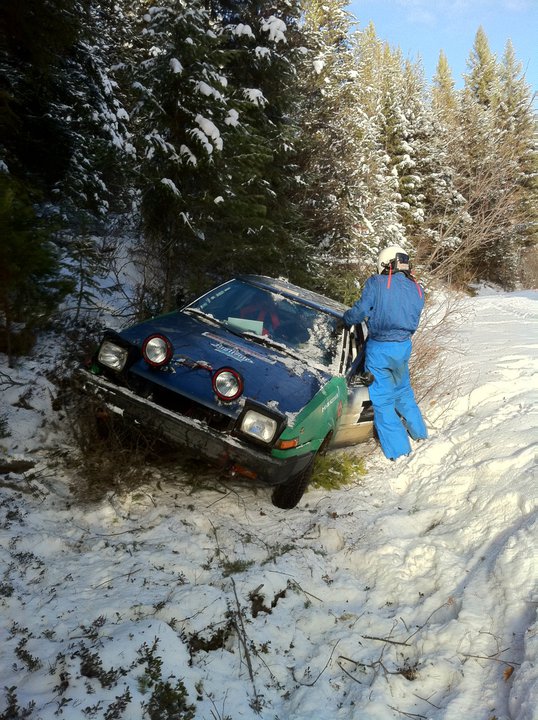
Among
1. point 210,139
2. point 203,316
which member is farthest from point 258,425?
point 210,139

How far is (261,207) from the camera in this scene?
26.9ft

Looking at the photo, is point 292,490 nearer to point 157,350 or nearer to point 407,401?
point 157,350

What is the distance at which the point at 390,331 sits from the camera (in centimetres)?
492

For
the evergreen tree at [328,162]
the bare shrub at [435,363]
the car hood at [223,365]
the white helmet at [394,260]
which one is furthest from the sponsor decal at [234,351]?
the evergreen tree at [328,162]

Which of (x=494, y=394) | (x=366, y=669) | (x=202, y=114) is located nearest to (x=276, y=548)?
(x=366, y=669)

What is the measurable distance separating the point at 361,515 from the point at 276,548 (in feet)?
3.22

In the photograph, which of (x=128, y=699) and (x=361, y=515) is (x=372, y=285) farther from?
(x=128, y=699)

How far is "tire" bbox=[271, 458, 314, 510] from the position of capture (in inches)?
159

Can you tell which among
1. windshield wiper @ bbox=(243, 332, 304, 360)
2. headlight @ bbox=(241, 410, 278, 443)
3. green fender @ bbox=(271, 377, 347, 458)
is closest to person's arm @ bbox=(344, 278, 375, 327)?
green fender @ bbox=(271, 377, 347, 458)

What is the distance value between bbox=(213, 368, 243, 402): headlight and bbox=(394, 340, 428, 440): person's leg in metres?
1.99

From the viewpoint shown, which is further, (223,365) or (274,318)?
(274,318)

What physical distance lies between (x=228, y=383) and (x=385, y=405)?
200 centimetres

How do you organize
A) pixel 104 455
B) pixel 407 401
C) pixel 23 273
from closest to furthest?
1. pixel 104 455
2. pixel 23 273
3. pixel 407 401

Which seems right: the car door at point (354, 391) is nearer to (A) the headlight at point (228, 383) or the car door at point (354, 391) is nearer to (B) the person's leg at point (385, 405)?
(B) the person's leg at point (385, 405)
